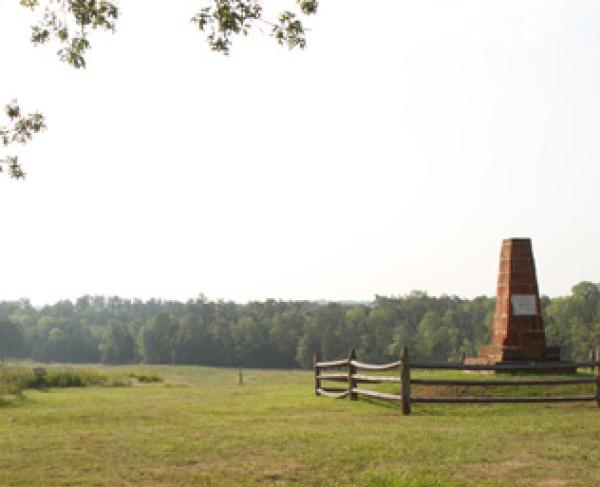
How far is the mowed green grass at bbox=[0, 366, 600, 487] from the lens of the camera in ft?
36.4

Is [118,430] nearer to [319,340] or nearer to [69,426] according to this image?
[69,426]

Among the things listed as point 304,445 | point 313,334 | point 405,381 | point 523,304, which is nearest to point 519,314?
point 523,304

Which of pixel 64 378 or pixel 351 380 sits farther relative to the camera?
pixel 64 378

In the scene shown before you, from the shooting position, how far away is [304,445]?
45.4 feet

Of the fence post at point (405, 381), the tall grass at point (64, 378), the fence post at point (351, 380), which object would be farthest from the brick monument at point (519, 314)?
the tall grass at point (64, 378)

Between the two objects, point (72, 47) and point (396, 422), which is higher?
point (72, 47)

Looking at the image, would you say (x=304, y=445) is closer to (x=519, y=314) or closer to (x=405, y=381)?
(x=405, y=381)

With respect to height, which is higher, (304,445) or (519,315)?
(519,315)

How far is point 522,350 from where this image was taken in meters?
26.3

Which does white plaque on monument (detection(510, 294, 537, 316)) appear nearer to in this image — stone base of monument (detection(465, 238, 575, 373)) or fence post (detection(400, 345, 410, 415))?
stone base of monument (detection(465, 238, 575, 373))

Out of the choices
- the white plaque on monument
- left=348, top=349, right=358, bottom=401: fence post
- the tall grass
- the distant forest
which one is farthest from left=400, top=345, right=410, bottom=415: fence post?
the distant forest

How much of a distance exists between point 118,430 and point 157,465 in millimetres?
4843

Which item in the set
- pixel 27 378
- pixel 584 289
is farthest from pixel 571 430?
pixel 584 289

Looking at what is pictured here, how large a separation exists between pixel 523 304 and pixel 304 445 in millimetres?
14903
